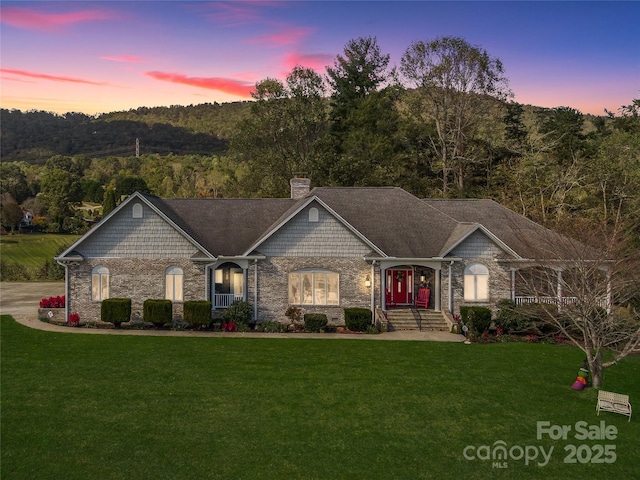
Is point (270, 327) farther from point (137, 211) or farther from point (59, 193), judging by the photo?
point (59, 193)

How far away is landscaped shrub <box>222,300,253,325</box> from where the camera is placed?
2350 cm

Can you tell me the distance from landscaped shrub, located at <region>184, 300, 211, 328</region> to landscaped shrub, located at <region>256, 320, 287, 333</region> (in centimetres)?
243

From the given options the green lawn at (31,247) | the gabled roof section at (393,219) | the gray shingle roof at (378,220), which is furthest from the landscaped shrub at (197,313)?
the green lawn at (31,247)

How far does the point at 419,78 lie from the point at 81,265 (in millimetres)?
34599

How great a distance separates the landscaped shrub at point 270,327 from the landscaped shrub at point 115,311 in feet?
20.7

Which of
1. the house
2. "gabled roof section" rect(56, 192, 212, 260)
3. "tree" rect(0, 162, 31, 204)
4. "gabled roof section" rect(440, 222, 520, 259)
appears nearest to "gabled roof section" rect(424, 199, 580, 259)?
"gabled roof section" rect(440, 222, 520, 259)

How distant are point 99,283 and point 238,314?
7303 millimetres

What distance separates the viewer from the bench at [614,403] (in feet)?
42.8

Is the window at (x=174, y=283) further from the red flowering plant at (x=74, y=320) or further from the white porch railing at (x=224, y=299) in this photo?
the red flowering plant at (x=74, y=320)

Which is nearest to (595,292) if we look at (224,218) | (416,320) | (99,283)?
(416,320)

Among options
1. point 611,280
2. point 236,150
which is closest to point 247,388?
point 611,280

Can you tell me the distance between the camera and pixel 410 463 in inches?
420

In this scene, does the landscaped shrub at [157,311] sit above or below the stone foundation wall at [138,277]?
below

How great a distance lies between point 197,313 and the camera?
2312 cm
